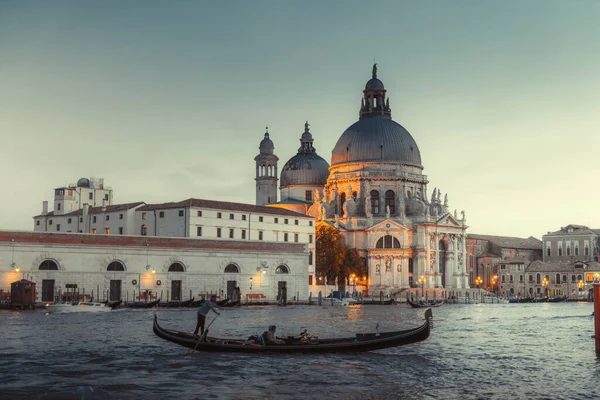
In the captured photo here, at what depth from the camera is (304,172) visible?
108938 mm

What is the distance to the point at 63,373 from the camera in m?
24.0

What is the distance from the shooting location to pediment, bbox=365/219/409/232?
93.6 meters

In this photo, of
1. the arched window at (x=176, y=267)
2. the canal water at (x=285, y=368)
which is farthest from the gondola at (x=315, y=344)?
the arched window at (x=176, y=267)

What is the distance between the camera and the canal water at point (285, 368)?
21625 mm

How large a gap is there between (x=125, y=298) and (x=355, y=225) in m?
42.0

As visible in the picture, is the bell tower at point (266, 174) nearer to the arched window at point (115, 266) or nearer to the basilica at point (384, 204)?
the basilica at point (384, 204)

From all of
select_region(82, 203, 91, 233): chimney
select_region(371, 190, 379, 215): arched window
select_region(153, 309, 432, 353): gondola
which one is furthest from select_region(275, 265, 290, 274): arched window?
select_region(153, 309, 432, 353): gondola

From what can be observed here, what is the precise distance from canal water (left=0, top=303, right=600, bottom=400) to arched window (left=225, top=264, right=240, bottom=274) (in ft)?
81.6

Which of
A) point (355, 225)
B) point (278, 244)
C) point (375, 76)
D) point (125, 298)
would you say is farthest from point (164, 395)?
point (375, 76)

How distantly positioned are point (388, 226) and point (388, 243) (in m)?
1.99

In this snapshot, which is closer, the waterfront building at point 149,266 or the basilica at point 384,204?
the waterfront building at point 149,266

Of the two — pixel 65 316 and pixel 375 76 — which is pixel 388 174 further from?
pixel 65 316

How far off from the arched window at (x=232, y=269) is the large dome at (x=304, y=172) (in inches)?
1714

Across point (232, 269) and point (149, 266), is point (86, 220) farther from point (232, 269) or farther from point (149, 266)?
point (149, 266)
